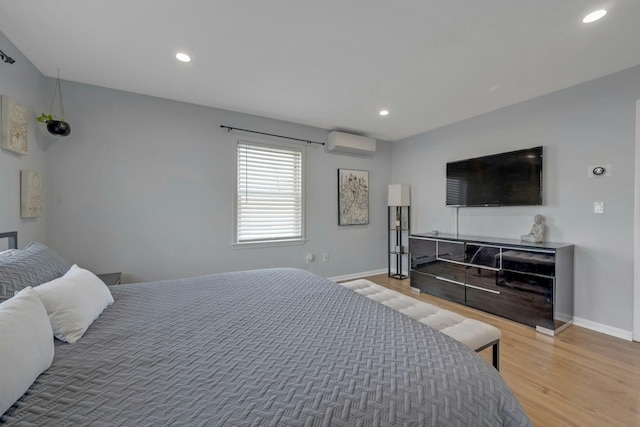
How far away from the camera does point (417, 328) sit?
1253 mm

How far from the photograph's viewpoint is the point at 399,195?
445 cm

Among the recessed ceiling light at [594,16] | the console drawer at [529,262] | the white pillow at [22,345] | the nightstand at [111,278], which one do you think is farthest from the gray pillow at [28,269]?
the console drawer at [529,262]

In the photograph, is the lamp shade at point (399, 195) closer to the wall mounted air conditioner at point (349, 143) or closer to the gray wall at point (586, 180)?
the wall mounted air conditioner at point (349, 143)

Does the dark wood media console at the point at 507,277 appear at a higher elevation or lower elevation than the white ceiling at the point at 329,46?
lower

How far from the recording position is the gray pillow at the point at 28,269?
3.83ft

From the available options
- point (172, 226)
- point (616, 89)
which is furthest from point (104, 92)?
point (616, 89)

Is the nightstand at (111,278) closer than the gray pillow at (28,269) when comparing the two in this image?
No

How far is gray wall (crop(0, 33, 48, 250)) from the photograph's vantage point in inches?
78.9

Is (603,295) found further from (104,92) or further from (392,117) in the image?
(104,92)

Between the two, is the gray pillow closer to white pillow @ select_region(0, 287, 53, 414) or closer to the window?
white pillow @ select_region(0, 287, 53, 414)

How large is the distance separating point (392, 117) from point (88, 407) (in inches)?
152

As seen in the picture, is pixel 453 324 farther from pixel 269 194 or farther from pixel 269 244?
pixel 269 194

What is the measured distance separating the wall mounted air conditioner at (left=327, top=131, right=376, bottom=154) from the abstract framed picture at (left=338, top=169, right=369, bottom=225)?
1.10ft

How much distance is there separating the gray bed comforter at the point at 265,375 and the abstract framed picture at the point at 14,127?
1715 millimetres
